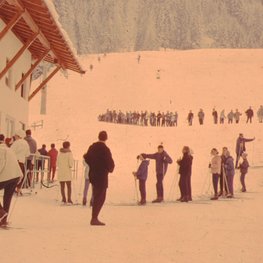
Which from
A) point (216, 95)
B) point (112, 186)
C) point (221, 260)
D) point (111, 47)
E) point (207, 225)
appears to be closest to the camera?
point (221, 260)

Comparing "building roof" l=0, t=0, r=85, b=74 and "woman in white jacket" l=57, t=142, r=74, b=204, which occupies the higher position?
"building roof" l=0, t=0, r=85, b=74

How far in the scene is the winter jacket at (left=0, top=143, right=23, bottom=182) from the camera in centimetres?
972

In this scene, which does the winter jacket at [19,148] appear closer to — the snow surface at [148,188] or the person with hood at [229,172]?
the snow surface at [148,188]

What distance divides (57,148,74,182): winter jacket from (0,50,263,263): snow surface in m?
0.68

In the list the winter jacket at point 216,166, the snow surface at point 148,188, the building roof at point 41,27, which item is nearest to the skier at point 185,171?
the snow surface at point 148,188

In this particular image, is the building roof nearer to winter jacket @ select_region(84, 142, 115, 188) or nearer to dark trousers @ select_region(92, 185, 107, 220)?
winter jacket @ select_region(84, 142, 115, 188)

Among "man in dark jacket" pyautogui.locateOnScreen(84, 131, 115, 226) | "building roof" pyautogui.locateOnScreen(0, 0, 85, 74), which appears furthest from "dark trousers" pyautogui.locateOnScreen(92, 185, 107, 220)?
"building roof" pyautogui.locateOnScreen(0, 0, 85, 74)

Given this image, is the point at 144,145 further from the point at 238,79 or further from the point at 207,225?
the point at 238,79

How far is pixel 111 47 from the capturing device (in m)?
131

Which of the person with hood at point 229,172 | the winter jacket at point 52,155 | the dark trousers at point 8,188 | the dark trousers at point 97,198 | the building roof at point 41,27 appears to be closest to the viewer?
the dark trousers at point 8,188

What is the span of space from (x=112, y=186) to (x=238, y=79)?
5814 centimetres

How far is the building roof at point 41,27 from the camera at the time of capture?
17109 mm

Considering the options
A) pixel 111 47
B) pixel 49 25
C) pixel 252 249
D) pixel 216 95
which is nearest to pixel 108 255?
pixel 252 249

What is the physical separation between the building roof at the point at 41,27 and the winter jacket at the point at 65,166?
3.73 meters
